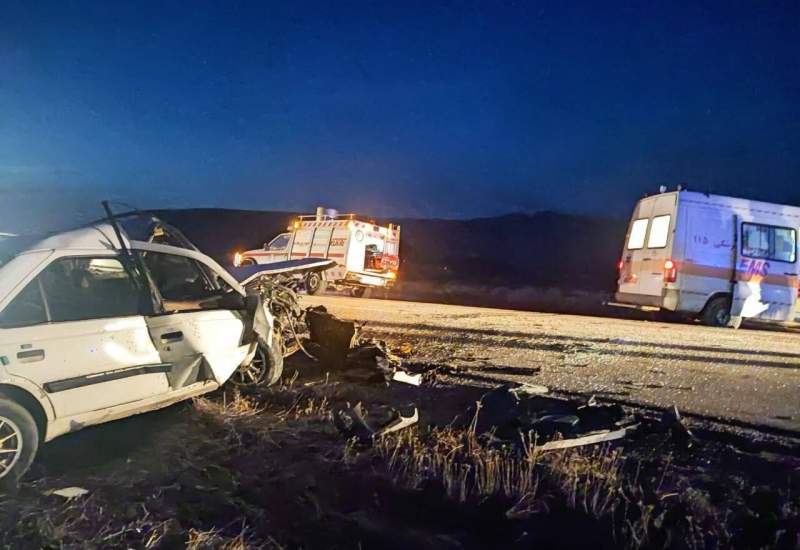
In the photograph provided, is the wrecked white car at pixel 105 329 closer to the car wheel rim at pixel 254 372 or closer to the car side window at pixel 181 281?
the car side window at pixel 181 281

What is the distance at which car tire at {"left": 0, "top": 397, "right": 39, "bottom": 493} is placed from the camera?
11.1 feet

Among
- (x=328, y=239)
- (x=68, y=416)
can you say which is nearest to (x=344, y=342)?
(x=68, y=416)

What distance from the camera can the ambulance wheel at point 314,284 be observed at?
16.5m

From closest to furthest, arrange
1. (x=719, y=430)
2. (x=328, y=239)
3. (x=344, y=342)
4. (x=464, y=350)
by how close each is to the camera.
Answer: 1. (x=719, y=430)
2. (x=344, y=342)
3. (x=464, y=350)
4. (x=328, y=239)

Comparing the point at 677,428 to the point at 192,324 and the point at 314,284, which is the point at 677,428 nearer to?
the point at 192,324

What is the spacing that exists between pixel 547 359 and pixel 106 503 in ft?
17.4

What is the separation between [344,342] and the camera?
695 cm

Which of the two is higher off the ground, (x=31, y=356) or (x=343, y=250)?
(x=343, y=250)

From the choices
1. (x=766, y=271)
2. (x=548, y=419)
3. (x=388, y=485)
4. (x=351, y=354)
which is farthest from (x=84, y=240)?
(x=766, y=271)

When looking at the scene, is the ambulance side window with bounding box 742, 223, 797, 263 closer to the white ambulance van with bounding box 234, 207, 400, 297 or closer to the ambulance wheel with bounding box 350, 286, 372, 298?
the white ambulance van with bounding box 234, 207, 400, 297

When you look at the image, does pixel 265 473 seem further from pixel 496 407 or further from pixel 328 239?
pixel 328 239

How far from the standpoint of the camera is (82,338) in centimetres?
379

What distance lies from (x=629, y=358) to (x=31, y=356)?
655 cm

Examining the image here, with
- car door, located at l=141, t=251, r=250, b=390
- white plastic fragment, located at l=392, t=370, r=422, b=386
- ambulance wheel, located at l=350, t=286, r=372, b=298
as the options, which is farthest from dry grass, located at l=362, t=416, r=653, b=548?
ambulance wheel, located at l=350, t=286, r=372, b=298
